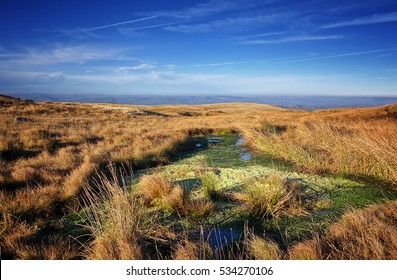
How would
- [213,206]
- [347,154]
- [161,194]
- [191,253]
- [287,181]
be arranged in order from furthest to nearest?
1. [347,154]
2. [287,181]
3. [161,194]
4. [213,206]
5. [191,253]

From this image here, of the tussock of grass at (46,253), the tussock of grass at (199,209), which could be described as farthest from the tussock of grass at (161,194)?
the tussock of grass at (46,253)

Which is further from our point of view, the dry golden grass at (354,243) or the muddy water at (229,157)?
the muddy water at (229,157)

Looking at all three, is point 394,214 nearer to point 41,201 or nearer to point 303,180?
point 303,180

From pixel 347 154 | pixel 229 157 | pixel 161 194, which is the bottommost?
pixel 229 157

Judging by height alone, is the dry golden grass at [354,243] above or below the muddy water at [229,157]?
above

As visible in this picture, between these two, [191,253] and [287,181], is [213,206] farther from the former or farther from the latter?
[287,181]

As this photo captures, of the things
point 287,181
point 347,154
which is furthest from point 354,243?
point 347,154

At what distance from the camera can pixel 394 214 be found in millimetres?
4234

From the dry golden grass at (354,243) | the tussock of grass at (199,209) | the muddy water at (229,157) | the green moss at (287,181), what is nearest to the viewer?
the dry golden grass at (354,243)

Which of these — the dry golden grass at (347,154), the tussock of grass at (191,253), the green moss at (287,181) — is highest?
the dry golden grass at (347,154)

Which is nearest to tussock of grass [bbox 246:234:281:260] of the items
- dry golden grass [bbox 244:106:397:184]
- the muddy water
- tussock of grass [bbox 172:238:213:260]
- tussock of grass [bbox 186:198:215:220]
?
tussock of grass [bbox 172:238:213:260]

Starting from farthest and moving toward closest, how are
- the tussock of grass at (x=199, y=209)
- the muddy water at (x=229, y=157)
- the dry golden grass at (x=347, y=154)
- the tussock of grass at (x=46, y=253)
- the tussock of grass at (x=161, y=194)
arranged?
the muddy water at (x=229, y=157), the dry golden grass at (x=347, y=154), the tussock of grass at (x=161, y=194), the tussock of grass at (x=199, y=209), the tussock of grass at (x=46, y=253)

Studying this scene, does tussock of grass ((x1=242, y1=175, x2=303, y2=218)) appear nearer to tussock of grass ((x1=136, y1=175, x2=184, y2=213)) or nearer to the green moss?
the green moss

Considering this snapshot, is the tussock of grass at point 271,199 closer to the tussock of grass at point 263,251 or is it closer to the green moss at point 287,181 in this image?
the green moss at point 287,181
